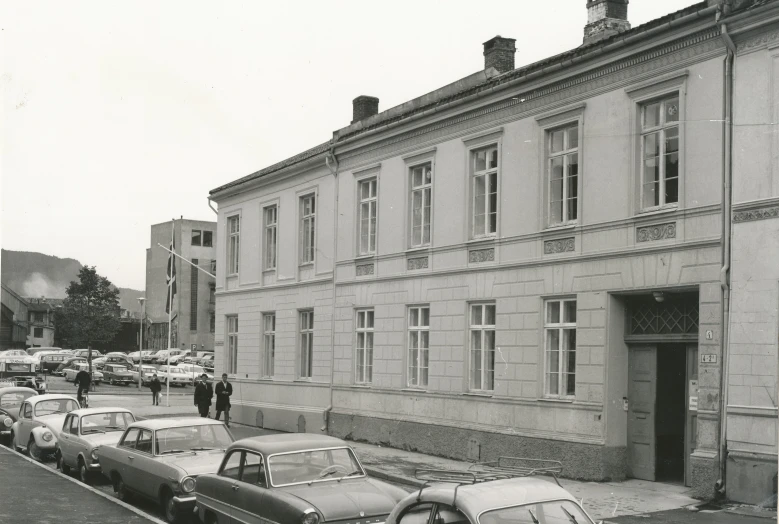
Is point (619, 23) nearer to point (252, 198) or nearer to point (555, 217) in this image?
point (555, 217)

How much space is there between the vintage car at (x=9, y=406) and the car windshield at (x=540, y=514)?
1983 centimetres

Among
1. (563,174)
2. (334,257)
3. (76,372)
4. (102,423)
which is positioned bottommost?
(76,372)

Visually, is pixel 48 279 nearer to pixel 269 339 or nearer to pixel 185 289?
pixel 185 289

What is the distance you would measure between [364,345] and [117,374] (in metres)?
38.3

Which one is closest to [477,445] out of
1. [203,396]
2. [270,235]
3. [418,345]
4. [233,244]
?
[418,345]

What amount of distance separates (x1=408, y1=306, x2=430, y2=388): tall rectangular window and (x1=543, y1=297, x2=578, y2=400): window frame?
414cm

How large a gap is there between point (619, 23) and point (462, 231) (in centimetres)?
563

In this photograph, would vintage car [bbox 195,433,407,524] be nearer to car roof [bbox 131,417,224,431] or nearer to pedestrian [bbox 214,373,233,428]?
car roof [bbox 131,417,224,431]

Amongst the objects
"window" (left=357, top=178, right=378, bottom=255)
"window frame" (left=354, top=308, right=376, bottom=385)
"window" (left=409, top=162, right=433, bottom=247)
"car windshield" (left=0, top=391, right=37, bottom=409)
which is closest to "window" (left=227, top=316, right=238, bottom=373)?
"car windshield" (left=0, top=391, right=37, bottom=409)

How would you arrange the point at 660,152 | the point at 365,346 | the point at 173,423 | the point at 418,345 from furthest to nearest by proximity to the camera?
the point at 365,346 < the point at 418,345 < the point at 660,152 < the point at 173,423

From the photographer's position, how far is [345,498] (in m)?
9.53

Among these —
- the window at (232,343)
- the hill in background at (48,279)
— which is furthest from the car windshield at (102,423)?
the hill in background at (48,279)

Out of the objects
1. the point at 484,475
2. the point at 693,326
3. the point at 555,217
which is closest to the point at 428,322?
the point at 555,217

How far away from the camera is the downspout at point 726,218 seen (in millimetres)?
13837
